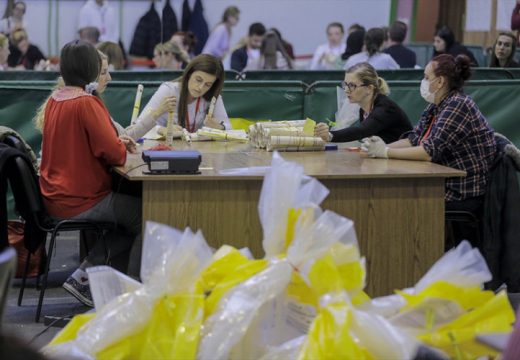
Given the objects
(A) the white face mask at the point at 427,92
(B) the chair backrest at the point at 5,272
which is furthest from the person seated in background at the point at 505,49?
(B) the chair backrest at the point at 5,272

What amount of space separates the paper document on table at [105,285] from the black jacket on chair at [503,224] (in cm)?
234

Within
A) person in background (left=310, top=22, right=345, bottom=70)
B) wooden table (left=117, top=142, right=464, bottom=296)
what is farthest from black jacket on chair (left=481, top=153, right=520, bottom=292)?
person in background (left=310, top=22, right=345, bottom=70)

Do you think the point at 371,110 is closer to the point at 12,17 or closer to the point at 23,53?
the point at 23,53

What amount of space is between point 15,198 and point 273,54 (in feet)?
23.3

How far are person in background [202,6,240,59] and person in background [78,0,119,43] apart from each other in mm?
1220

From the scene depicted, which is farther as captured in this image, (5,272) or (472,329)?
(472,329)

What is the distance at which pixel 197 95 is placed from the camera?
20.8 feet

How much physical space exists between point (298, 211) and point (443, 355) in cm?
57

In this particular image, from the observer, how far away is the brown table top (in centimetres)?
432

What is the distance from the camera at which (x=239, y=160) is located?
4914 millimetres

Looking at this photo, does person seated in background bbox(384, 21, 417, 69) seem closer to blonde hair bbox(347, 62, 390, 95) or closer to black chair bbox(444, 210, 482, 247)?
blonde hair bbox(347, 62, 390, 95)

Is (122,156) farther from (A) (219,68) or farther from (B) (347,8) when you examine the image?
(B) (347,8)

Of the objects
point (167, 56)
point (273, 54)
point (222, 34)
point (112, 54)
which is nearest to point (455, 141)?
point (112, 54)

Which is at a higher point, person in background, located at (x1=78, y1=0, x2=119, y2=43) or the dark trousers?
person in background, located at (x1=78, y1=0, x2=119, y2=43)
